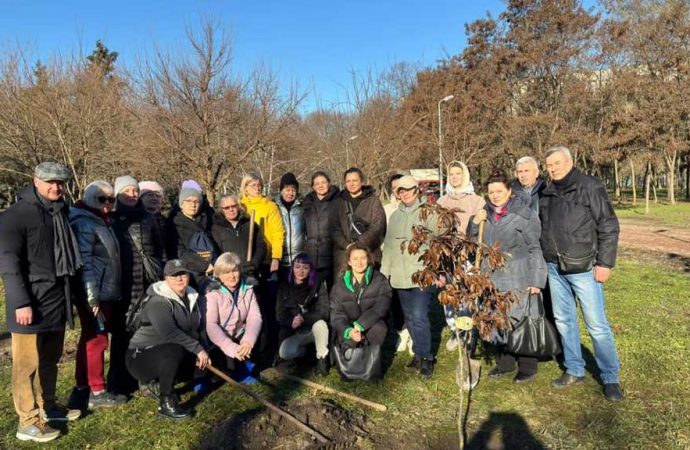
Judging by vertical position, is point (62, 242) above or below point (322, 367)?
above

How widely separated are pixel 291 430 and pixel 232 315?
4.28ft

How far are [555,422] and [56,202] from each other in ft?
13.2

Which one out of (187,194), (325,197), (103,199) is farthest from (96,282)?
(325,197)

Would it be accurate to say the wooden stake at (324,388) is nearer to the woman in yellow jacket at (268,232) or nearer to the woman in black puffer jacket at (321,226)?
the woman in yellow jacket at (268,232)

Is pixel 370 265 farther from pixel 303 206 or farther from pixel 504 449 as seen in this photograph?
pixel 504 449

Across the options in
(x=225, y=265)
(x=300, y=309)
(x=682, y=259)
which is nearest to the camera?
(x=225, y=265)

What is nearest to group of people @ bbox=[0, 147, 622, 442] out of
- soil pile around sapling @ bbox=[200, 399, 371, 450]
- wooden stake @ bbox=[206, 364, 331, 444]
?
wooden stake @ bbox=[206, 364, 331, 444]

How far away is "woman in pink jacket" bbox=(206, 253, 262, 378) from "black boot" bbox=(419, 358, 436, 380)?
1.57 m

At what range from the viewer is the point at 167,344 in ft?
12.3

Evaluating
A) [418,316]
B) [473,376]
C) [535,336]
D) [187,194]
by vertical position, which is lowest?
[473,376]

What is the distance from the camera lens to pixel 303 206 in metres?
5.35

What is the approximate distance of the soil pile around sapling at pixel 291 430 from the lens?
10.5 feet

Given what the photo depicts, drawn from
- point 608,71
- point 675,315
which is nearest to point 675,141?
point 608,71

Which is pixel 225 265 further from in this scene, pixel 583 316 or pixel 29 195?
pixel 583 316
